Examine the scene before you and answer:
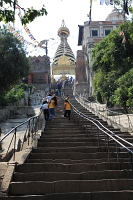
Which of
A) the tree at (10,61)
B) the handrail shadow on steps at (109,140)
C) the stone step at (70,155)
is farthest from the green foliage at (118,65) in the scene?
the stone step at (70,155)

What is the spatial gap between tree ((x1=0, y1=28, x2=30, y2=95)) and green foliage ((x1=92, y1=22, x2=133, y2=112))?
6.37m

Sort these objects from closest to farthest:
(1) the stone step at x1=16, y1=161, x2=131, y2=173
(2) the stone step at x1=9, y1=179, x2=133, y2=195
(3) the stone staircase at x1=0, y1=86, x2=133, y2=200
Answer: (3) the stone staircase at x1=0, y1=86, x2=133, y2=200, (2) the stone step at x1=9, y1=179, x2=133, y2=195, (1) the stone step at x1=16, y1=161, x2=131, y2=173

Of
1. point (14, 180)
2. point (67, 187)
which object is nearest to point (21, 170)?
point (14, 180)

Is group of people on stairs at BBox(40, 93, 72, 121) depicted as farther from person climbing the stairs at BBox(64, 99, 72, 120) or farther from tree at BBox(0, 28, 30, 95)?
tree at BBox(0, 28, 30, 95)

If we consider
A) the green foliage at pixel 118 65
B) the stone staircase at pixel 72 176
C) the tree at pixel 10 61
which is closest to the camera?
the stone staircase at pixel 72 176

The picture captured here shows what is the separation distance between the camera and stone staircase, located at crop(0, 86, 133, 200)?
464cm

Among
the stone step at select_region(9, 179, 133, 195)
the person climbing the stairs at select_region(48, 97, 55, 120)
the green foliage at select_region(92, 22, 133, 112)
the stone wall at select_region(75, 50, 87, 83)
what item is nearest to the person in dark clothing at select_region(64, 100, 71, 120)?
the person climbing the stairs at select_region(48, 97, 55, 120)

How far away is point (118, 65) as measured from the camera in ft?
57.3

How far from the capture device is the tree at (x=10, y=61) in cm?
2009

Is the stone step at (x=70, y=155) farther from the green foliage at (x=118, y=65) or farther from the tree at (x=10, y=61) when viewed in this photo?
the tree at (x=10, y=61)

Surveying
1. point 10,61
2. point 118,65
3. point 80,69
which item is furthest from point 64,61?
point 118,65

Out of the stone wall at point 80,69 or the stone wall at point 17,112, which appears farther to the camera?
the stone wall at point 80,69

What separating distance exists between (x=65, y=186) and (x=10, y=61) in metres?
16.6

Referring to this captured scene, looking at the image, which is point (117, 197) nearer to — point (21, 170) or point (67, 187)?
point (67, 187)
